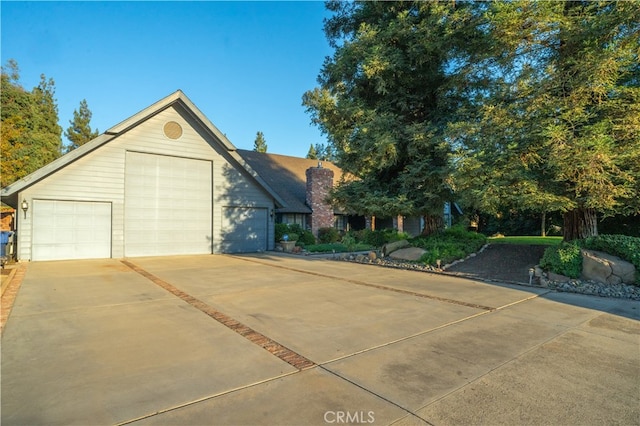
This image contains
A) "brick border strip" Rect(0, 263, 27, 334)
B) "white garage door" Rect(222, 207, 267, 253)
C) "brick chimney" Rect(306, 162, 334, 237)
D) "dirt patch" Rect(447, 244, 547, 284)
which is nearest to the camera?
"brick border strip" Rect(0, 263, 27, 334)

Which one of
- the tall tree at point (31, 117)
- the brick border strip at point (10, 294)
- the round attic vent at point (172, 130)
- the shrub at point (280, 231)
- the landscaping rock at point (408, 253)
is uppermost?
the tall tree at point (31, 117)

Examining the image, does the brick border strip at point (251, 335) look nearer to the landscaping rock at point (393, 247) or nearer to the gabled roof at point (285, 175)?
the landscaping rock at point (393, 247)

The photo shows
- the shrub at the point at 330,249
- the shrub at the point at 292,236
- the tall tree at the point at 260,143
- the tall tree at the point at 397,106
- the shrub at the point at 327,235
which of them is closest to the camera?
the tall tree at the point at 397,106

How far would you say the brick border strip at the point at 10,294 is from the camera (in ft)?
17.4

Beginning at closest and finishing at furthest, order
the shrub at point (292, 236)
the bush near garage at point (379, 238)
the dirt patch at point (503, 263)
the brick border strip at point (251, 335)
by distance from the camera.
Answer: the brick border strip at point (251, 335) < the dirt patch at point (503, 263) < the shrub at point (292, 236) < the bush near garage at point (379, 238)

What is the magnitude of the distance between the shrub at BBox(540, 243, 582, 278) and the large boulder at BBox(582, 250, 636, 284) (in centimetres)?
14

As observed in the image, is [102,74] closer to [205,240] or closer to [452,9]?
[205,240]

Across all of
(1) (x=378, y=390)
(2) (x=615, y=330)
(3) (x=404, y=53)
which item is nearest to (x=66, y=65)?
(3) (x=404, y=53)

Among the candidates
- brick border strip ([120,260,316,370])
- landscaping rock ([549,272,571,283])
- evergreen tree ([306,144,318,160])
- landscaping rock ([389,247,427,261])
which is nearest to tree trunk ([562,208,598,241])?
landscaping rock ([549,272,571,283])

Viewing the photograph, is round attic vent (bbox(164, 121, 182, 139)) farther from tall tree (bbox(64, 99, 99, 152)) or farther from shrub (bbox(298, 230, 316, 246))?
tall tree (bbox(64, 99, 99, 152))

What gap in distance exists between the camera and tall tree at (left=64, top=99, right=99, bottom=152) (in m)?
38.7

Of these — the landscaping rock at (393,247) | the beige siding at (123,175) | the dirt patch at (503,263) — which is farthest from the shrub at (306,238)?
Result: the dirt patch at (503,263)

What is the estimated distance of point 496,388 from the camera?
3.15 metres

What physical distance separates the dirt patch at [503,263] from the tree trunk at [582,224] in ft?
3.99
